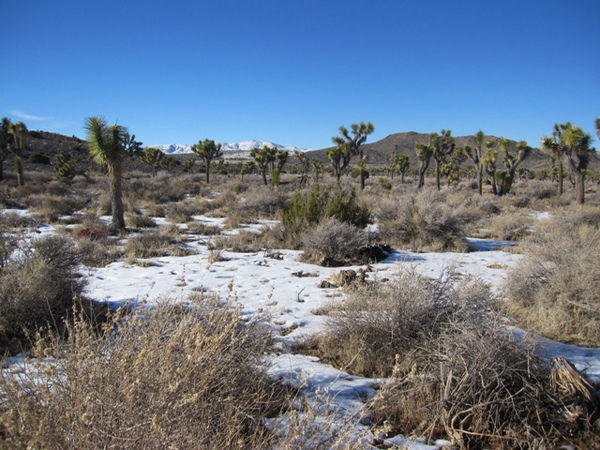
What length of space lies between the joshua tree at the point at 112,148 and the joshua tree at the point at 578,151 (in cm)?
2187

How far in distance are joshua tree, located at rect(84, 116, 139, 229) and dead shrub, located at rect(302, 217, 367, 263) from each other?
24.3 ft

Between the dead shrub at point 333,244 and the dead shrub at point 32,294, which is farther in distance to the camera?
the dead shrub at point 333,244

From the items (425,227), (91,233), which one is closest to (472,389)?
(425,227)

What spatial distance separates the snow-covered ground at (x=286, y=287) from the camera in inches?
139

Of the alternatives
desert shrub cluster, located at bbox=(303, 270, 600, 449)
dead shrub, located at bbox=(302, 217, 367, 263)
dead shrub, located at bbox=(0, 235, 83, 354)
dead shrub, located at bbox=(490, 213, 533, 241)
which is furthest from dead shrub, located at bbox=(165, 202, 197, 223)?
desert shrub cluster, located at bbox=(303, 270, 600, 449)

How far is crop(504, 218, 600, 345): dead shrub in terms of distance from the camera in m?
4.48

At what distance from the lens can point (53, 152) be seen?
2010 inches

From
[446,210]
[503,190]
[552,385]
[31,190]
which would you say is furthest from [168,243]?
[503,190]

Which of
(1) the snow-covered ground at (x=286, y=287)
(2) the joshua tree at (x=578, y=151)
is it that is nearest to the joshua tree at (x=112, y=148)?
(1) the snow-covered ground at (x=286, y=287)

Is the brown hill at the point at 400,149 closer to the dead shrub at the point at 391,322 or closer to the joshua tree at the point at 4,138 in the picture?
the joshua tree at the point at 4,138

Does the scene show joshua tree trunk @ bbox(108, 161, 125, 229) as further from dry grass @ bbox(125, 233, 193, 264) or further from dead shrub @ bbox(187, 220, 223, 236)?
dry grass @ bbox(125, 233, 193, 264)

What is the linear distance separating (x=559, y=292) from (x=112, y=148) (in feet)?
41.9

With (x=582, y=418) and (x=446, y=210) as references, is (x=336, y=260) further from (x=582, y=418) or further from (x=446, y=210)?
(x=582, y=418)

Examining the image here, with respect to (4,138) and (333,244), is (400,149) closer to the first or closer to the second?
(4,138)
